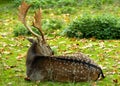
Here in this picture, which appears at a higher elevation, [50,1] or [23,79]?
[50,1]

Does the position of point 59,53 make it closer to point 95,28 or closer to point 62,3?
point 95,28

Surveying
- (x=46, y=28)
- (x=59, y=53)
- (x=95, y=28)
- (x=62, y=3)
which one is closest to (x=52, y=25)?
(x=46, y=28)

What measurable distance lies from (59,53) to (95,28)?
2.55 metres

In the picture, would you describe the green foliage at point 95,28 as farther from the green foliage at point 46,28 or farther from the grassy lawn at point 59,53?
the green foliage at point 46,28

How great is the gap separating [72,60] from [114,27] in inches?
217

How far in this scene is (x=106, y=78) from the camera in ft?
27.6

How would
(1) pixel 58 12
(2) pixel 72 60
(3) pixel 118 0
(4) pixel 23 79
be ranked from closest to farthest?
1. (2) pixel 72 60
2. (4) pixel 23 79
3. (1) pixel 58 12
4. (3) pixel 118 0

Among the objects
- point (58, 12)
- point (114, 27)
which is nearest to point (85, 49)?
point (114, 27)

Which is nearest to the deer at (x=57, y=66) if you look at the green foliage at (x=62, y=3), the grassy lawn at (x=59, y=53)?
the grassy lawn at (x=59, y=53)

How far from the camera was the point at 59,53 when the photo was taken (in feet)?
36.6

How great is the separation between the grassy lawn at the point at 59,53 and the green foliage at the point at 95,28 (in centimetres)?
33

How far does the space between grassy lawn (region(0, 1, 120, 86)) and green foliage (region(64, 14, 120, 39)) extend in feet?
1.09

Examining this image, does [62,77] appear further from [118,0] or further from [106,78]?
[118,0]

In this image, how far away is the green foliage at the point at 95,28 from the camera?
13.1 meters
